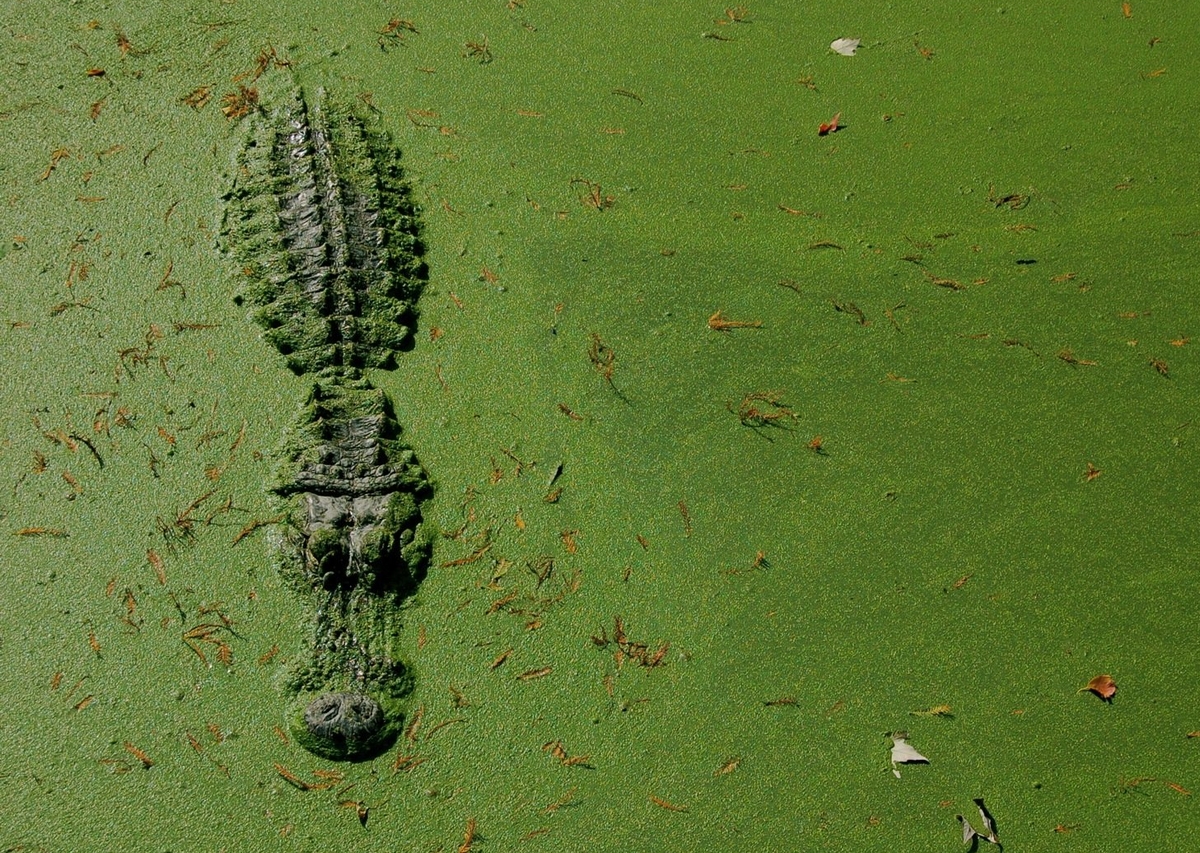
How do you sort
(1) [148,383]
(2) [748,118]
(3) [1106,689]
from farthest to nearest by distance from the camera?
(2) [748,118]
(1) [148,383]
(3) [1106,689]

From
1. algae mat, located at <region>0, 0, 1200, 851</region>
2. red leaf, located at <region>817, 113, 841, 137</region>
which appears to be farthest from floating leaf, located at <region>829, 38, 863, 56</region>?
red leaf, located at <region>817, 113, 841, 137</region>

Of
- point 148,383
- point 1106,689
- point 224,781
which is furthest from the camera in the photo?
point 148,383

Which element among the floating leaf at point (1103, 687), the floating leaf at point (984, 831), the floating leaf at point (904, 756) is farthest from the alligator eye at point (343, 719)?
the floating leaf at point (1103, 687)

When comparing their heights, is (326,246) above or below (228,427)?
above

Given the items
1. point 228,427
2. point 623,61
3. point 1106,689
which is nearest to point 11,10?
point 228,427

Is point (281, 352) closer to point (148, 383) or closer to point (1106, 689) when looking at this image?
point (148, 383)

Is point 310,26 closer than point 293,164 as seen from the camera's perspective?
No

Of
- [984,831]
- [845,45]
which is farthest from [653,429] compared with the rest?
[845,45]
